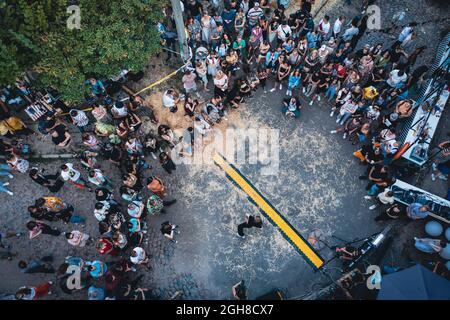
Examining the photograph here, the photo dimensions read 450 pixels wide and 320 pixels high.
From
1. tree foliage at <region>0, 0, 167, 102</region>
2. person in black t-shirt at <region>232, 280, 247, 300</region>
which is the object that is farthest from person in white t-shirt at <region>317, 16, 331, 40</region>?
person in black t-shirt at <region>232, 280, 247, 300</region>

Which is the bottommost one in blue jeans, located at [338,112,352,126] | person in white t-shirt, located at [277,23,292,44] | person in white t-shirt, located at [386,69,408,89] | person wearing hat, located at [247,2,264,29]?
blue jeans, located at [338,112,352,126]

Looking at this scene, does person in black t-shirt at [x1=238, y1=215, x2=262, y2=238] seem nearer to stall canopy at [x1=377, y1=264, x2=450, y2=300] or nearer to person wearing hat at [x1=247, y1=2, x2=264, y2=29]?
stall canopy at [x1=377, y1=264, x2=450, y2=300]

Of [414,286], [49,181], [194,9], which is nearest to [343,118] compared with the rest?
[414,286]

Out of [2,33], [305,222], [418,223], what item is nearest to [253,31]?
[305,222]

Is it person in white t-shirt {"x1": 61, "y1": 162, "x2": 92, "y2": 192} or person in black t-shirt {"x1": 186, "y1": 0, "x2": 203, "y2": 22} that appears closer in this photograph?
person in white t-shirt {"x1": 61, "y1": 162, "x2": 92, "y2": 192}

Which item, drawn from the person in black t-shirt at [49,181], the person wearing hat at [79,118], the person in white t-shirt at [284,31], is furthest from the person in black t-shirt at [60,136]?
the person in white t-shirt at [284,31]

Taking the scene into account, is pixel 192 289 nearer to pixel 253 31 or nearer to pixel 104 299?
pixel 104 299
